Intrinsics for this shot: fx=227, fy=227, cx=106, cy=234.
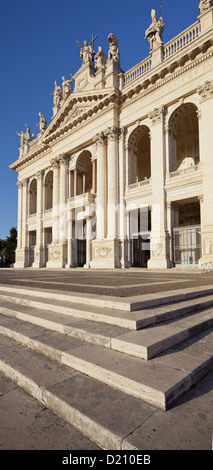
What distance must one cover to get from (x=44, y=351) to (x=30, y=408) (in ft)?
2.70

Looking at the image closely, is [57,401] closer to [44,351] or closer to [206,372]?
[44,351]

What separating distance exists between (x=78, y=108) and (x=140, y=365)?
25588 mm

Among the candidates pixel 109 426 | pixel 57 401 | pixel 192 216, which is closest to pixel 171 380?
pixel 109 426

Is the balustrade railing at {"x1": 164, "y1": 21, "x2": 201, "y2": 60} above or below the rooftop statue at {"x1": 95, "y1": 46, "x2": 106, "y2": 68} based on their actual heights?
below

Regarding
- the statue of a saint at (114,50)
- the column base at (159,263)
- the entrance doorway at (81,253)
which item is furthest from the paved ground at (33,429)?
the statue of a saint at (114,50)

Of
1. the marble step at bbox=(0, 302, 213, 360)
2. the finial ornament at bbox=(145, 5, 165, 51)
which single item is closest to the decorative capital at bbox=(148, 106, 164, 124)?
the finial ornament at bbox=(145, 5, 165, 51)

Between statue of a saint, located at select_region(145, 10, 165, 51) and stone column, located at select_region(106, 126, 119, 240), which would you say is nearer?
statue of a saint, located at select_region(145, 10, 165, 51)

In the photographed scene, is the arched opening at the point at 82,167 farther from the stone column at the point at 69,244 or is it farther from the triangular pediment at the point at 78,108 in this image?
the stone column at the point at 69,244

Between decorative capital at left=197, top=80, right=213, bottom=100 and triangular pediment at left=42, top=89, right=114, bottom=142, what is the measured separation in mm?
7598

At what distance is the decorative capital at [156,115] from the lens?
55.8 feet

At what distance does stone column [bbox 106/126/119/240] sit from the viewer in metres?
19.2

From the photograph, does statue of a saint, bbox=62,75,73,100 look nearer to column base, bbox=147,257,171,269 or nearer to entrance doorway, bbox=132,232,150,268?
entrance doorway, bbox=132,232,150,268

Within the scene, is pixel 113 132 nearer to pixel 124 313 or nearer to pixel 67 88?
pixel 67 88

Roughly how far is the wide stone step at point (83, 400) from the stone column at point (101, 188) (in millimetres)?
16970
